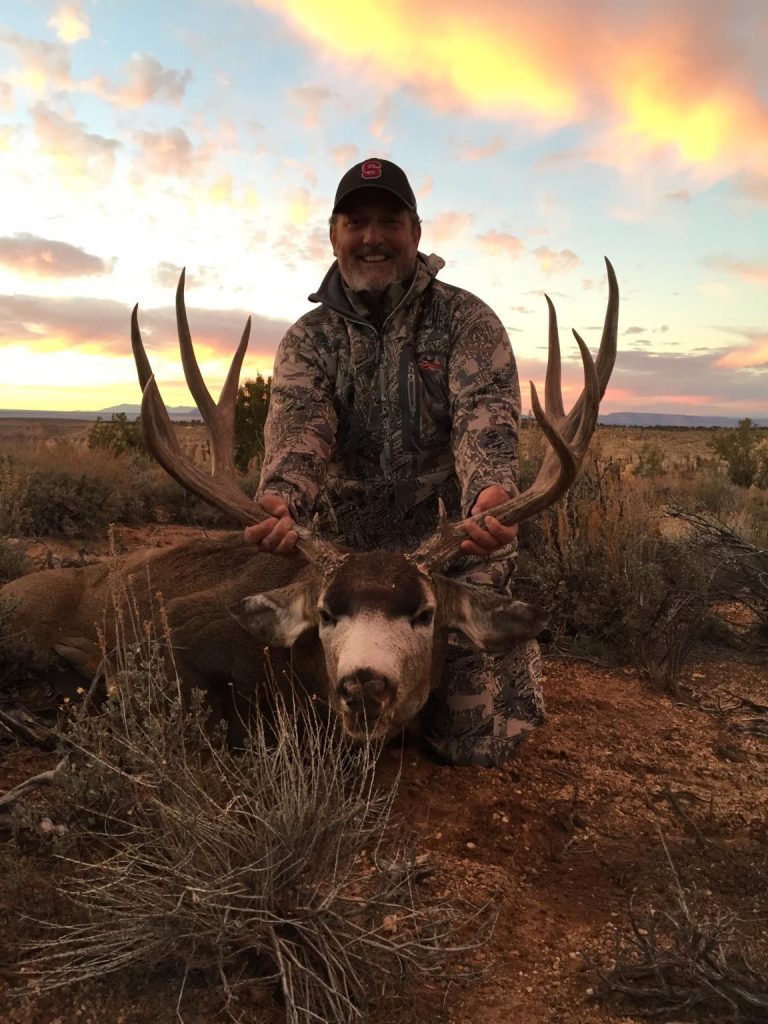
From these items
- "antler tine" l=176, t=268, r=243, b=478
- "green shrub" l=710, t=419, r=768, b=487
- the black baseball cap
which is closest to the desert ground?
"antler tine" l=176, t=268, r=243, b=478

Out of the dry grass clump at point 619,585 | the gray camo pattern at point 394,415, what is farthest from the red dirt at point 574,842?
the gray camo pattern at point 394,415

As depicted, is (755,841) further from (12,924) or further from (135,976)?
(12,924)

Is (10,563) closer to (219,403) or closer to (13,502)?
(13,502)

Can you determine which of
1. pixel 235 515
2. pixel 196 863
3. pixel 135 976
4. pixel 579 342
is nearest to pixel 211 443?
pixel 235 515

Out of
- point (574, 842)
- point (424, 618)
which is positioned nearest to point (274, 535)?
point (424, 618)

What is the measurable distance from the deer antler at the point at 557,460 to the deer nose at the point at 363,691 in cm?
81

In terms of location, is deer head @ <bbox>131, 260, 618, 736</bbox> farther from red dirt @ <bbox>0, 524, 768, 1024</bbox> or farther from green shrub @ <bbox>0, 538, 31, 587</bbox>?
green shrub @ <bbox>0, 538, 31, 587</bbox>

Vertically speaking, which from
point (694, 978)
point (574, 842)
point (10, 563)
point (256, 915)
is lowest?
point (574, 842)

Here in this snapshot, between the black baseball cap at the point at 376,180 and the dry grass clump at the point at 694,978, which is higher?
the black baseball cap at the point at 376,180

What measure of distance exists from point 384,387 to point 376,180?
4.19 ft

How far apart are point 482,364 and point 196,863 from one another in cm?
339

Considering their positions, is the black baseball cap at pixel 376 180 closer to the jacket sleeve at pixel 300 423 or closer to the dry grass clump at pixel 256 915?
the jacket sleeve at pixel 300 423

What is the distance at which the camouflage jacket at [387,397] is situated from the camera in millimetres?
5004

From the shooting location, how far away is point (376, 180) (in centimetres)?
513
